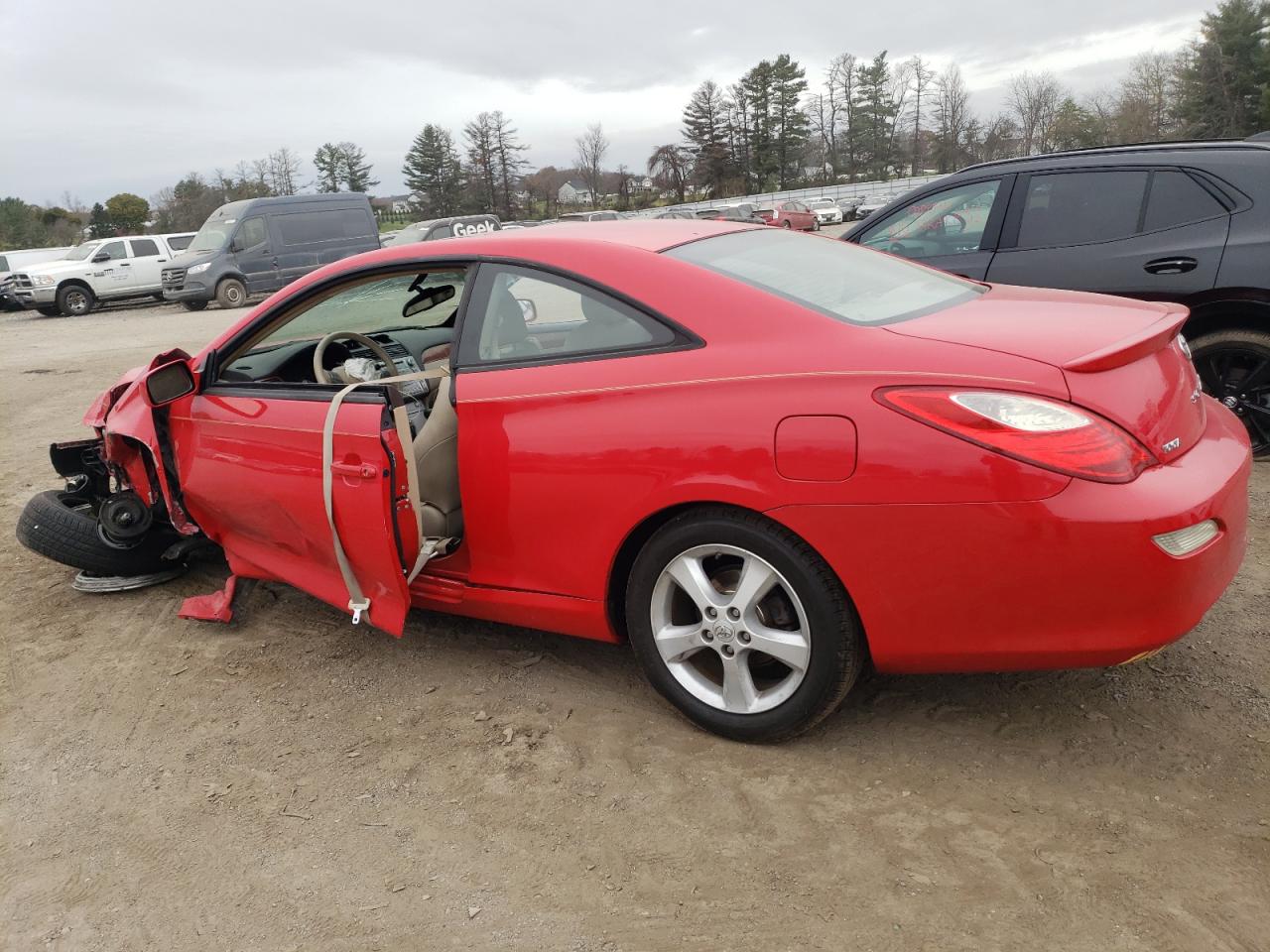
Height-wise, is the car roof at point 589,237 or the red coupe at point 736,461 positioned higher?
the car roof at point 589,237

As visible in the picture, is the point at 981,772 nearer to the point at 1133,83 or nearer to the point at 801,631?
the point at 801,631

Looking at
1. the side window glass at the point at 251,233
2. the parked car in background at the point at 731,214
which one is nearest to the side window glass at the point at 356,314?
the side window glass at the point at 251,233

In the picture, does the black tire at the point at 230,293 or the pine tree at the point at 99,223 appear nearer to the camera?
the black tire at the point at 230,293

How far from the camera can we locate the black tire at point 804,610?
2572 millimetres

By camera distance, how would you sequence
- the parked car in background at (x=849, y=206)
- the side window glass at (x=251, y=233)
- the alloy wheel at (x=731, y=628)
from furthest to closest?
the parked car in background at (x=849, y=206) → the side window glass at (x=251, y=233) → the alloy wheel at (x=731, y=628)

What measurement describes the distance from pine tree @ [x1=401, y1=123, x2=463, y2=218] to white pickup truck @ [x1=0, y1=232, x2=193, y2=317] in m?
54.5

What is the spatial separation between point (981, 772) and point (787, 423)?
110 centimetres

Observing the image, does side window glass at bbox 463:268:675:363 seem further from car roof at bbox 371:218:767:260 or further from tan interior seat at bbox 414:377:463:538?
tan interior seat at bbox 414:377:463:538

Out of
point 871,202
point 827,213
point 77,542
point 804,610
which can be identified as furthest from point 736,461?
point 871,202

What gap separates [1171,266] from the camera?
4867mm

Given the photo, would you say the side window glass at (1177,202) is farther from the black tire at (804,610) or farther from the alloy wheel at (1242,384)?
the black tire at (804,610)

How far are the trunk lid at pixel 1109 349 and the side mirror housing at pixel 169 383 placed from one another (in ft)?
8.33

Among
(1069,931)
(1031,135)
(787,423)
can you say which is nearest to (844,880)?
(1069,931)

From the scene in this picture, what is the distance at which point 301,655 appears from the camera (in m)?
3.74
